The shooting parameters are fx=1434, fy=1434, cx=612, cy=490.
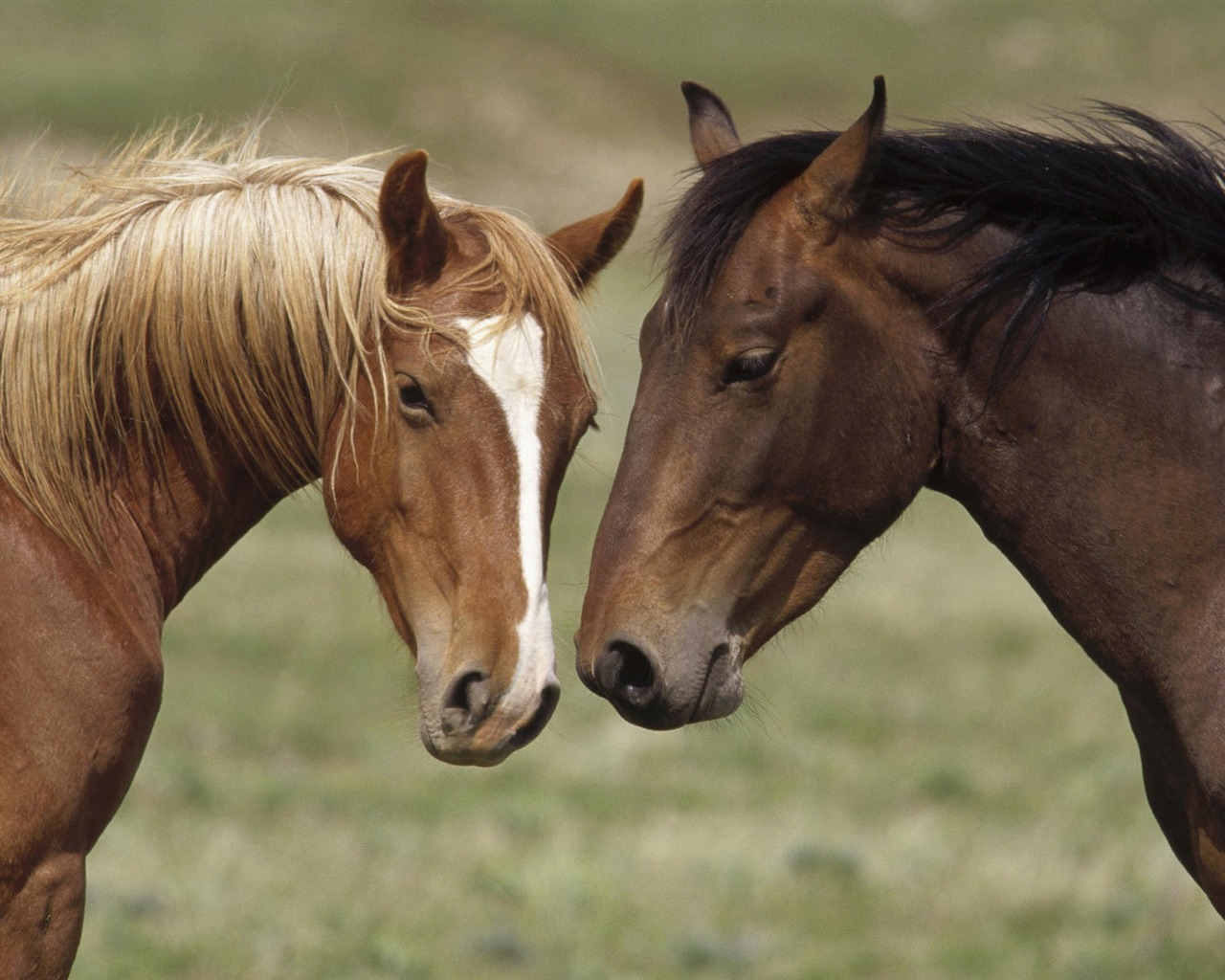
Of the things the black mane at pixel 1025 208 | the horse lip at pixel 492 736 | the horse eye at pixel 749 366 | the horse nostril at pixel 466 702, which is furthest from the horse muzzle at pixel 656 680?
the black mane at pixel 1025 208

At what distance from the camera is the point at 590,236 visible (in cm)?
375

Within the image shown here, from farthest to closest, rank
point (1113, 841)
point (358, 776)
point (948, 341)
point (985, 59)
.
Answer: point (985, 59), point (358, 776), point (1113, 841), point (948, 341)

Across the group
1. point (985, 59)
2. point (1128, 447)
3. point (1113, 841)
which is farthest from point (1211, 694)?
point (985, 59)

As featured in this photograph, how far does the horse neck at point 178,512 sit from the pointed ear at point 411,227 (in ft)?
2.11

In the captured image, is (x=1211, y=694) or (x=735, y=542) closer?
(x=1211, y=694)

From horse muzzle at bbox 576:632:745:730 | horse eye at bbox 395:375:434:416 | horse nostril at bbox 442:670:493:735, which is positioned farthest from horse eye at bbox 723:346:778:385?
horse nostril at bbox 442:670:493:735

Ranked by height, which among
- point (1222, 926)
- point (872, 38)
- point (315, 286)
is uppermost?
point (315, 286)

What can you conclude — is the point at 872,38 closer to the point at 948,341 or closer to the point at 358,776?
the point at 358,776

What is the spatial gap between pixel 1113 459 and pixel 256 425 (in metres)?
1.97

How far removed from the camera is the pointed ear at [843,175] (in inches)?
120

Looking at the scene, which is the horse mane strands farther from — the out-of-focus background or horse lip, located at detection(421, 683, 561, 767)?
horse lip, located at detection(421, 683, 561, 767)

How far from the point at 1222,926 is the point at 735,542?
4612 mm

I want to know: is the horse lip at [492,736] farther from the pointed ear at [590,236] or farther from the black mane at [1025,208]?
the pointed ear at [590,236]

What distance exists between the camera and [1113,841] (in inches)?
309
